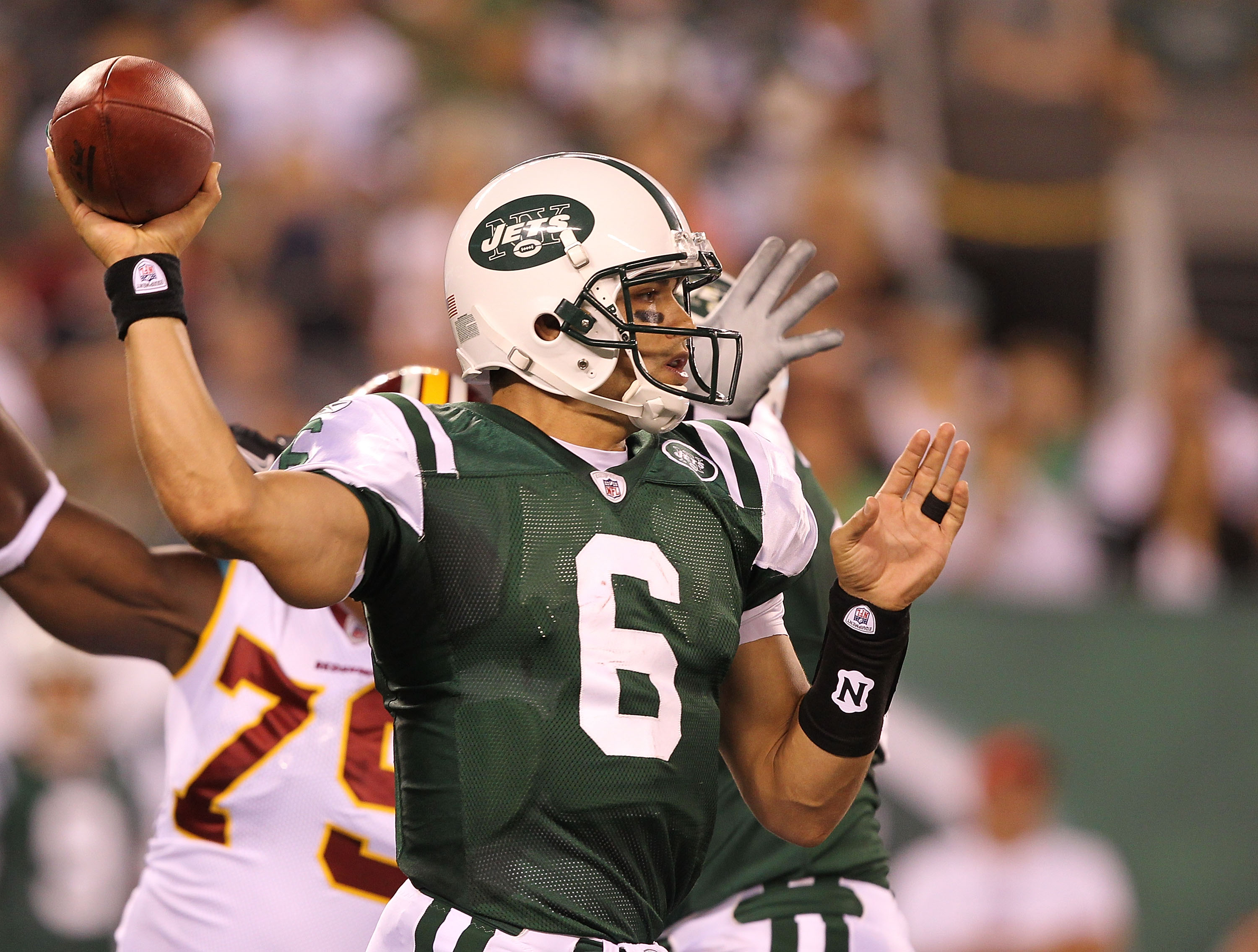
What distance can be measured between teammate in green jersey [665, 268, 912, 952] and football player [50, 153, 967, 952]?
57 centimetres

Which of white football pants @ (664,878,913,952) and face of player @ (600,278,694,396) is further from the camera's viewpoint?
white football pants @ (664,878,913,952)

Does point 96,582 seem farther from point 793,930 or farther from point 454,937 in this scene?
point 793,930

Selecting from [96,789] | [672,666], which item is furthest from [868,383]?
[672,666]

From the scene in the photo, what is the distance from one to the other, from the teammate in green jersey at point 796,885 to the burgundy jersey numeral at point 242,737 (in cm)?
95

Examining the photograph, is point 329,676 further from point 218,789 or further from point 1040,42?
point 1040,42

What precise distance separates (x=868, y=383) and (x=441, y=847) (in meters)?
6.06

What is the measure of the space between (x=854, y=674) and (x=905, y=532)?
0.27 meters

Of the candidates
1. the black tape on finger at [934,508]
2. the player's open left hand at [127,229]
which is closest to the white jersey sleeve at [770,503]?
the black tape on finger at [934,508]

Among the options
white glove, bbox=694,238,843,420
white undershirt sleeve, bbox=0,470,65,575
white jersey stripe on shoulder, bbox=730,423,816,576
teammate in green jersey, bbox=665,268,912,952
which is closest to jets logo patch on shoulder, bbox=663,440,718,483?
white jersey stripe on shoulder, bbox=730,423,816,576

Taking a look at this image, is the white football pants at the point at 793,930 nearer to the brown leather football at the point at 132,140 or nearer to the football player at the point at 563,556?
the football player at the point at 563,556

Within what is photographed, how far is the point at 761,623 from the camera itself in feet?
9.68

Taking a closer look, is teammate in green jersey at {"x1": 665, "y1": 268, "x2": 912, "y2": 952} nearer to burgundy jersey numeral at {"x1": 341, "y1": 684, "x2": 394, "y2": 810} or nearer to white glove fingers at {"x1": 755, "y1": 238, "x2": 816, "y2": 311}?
white glove fingers at {"x1": 755, "y1": 238, "x2": 816, "y2": 311}

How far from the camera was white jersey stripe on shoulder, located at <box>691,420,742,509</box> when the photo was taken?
2852 millimetres

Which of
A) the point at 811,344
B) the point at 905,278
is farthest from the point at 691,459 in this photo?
the point at 905,278
